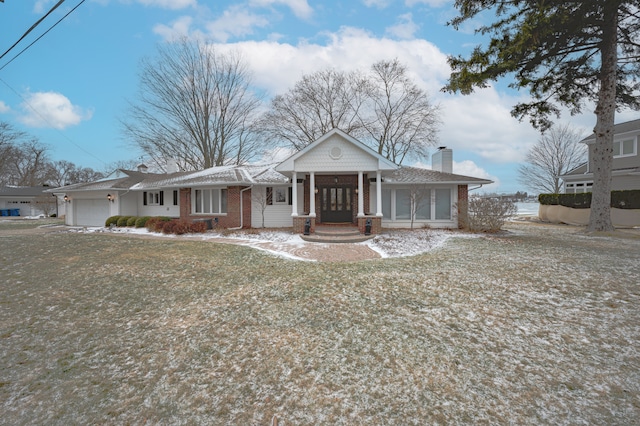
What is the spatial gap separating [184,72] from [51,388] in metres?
30.1

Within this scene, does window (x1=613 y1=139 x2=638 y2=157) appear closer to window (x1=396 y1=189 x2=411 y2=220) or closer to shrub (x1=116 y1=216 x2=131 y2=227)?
window (x1=396 y1=189 x2=411 y2=220)

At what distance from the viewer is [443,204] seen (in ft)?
51.8

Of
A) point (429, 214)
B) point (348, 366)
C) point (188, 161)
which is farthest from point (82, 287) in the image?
point (188, 161)

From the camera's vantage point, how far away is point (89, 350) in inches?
151

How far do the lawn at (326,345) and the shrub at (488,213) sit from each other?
6662 mm

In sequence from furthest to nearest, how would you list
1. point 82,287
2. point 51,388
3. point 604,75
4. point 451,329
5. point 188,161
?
point 188,161 → point 604,75 → point 82,287 → point 451,329 → point 51,388

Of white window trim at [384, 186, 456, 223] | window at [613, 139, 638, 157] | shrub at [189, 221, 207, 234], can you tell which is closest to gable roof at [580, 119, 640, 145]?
window at [613, 139, 638, 157]

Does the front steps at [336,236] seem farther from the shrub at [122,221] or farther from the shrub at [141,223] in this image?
the shrub at [122,221]

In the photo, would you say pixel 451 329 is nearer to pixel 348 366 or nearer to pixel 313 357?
pixel 348 366

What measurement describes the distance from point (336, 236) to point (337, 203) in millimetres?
3599

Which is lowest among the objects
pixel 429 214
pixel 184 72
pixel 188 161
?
pixel 429 214

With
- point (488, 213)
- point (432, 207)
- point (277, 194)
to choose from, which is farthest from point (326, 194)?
point (488, 213)

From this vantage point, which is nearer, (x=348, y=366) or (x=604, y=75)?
(x=348, y=366)

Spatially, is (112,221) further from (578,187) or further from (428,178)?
(578,187)
